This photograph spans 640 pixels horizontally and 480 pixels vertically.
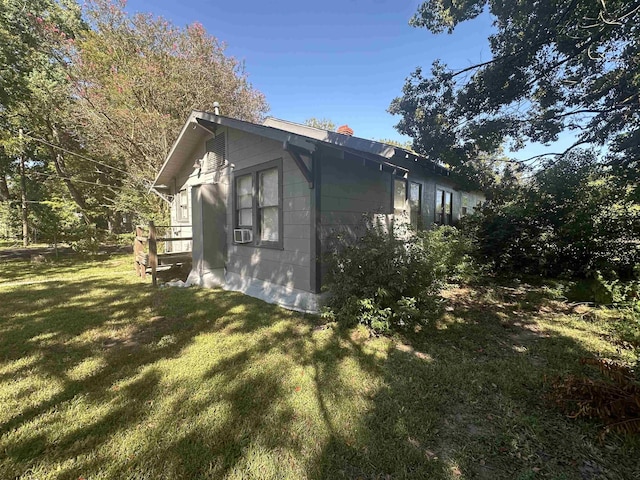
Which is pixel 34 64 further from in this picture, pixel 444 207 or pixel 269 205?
pixel 444 207

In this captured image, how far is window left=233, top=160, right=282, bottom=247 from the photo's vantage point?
5.81 metres

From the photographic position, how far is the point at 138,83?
12.3 meters

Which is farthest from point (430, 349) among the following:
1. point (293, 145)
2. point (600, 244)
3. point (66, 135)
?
point (66, 135)

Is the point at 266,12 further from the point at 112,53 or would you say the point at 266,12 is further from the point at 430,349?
the point at 430,349

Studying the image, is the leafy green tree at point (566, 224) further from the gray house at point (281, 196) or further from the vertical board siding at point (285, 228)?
the vertical board siding at point (285, 228)

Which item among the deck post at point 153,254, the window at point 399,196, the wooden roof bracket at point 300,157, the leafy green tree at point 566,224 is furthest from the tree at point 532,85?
the deck post at point 153,254

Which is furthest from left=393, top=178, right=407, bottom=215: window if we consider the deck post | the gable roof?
the deck post

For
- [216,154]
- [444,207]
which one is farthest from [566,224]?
[216,154]

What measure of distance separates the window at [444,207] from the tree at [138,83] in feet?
38.6

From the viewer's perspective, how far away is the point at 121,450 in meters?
2.01

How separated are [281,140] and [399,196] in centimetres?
392

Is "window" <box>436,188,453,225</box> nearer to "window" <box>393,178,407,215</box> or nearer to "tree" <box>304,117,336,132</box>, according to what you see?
"window" <box>393,178,407,215</box>

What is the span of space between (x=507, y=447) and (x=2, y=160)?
2769 cm

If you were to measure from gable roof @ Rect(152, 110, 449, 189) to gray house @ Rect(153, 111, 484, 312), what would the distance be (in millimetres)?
23
